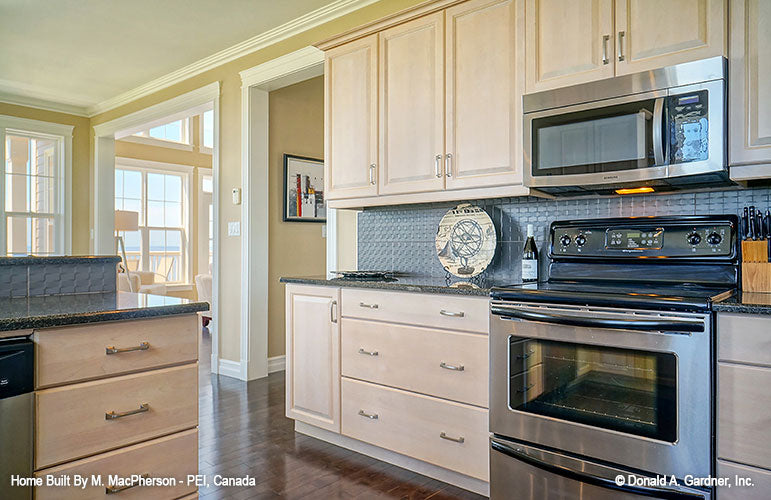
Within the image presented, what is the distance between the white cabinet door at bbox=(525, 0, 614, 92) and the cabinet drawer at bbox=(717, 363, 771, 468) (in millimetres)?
1214

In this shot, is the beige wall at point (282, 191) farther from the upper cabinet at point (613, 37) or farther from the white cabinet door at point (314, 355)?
the upper cabinet at point (613, 37)

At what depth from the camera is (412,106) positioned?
270cm

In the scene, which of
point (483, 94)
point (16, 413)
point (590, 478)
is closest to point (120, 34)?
point (483, 94)

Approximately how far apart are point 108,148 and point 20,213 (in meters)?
1.24

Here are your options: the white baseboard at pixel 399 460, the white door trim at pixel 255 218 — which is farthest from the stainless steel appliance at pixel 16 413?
the white door trim at pixel 255 218

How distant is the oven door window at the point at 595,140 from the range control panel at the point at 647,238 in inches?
12.4

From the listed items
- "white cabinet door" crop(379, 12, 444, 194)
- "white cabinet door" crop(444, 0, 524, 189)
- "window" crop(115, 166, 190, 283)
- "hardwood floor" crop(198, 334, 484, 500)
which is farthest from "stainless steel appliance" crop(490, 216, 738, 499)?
"window" crop(115, 166, 190, 283)

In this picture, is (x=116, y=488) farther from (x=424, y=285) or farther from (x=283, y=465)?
(x=424, y=285)

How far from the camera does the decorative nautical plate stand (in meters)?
2.65

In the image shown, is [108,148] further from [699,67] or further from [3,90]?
[699,67]

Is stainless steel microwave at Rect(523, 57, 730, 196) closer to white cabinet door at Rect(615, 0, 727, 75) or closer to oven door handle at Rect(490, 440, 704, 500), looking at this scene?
white cabinet door at Rect(615, 0, 727, 75)

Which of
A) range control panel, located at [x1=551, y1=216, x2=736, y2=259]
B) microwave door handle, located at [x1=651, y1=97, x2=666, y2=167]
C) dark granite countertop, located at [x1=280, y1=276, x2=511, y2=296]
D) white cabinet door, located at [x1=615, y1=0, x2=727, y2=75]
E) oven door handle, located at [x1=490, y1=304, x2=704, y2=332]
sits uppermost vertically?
white cabinet door, located at [x1=615, y1=0, x2=727, y2=75]

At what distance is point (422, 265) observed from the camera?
3014 mm

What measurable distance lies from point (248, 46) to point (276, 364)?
2642mm
